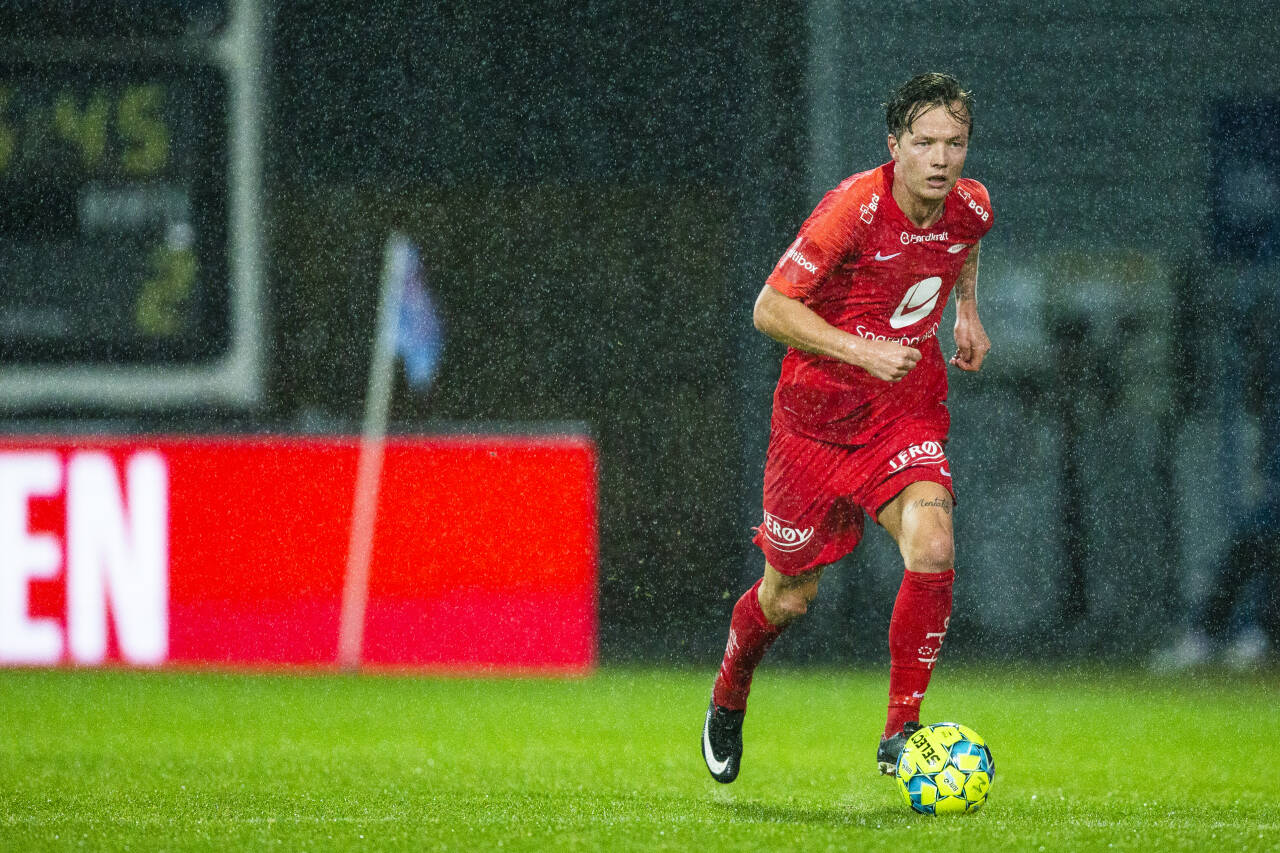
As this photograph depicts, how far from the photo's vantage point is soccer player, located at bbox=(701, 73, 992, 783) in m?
4.68

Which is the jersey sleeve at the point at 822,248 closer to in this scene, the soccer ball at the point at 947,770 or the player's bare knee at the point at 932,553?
the player's bare knee at the point at 932,553

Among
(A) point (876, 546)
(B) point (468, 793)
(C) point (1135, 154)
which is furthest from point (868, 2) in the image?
(B) point (468, 793)

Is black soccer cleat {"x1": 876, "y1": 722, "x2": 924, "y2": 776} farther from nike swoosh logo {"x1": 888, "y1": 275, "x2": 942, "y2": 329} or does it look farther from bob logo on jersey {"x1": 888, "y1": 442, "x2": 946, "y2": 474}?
nike swoosh logo {"x1": 888, "y1": 275, "x2": 942, "y2": 329}

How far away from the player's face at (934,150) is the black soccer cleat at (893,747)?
4.24 ft

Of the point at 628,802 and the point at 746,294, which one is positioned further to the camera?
the point at 746,294

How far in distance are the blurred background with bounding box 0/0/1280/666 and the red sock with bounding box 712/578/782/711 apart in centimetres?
430

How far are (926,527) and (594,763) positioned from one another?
→ 173cm

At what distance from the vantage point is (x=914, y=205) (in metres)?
4.82

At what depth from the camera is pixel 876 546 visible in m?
10.2

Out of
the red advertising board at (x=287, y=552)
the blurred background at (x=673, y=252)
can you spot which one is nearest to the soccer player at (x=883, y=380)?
the red advertising board at (x=287, y=552)

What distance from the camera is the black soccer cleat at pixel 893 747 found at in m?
4.68

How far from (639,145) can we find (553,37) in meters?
0.86

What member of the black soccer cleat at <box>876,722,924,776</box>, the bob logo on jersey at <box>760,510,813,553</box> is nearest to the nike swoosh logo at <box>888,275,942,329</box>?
the bob logo on jersey at <box>760,510,813,553</box>

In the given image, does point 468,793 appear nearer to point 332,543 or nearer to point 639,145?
point 332,543
